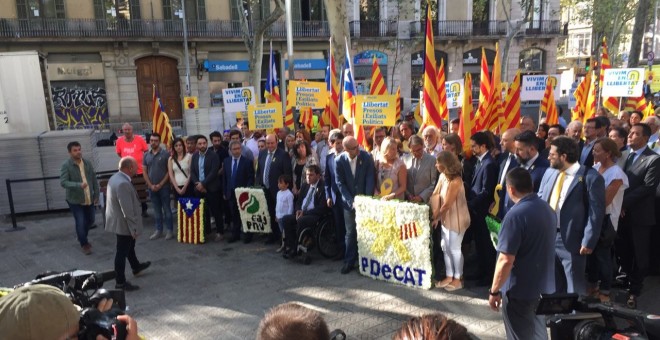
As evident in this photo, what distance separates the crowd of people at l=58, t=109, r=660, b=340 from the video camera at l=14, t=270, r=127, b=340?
258 centimetres

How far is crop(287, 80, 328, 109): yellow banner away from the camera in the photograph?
1058cm

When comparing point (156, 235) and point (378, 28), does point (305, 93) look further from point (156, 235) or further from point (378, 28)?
point (378, 28)

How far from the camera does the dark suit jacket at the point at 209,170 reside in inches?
324

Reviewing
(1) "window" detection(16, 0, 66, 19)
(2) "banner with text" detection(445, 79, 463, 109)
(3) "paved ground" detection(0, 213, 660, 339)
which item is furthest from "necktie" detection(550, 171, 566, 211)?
(1) "window" detection(16, 0, 66, 19)

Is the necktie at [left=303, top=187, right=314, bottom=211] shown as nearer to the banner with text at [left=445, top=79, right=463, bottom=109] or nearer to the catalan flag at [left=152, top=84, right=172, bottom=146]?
the catalan flag at [left=152, top=84, right=172, bottom=146]

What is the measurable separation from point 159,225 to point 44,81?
19.8 feet

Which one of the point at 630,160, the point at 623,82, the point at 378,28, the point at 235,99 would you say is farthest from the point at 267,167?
the point at 378,28

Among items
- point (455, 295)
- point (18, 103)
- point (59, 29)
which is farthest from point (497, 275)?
point (59, 29)

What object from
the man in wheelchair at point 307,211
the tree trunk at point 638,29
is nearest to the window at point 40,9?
the man in wheelchair at point 307,211

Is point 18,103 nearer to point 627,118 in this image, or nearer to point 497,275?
point 497,275

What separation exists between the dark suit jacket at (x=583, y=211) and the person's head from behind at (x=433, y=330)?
343 centimetres

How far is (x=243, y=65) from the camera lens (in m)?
31.0

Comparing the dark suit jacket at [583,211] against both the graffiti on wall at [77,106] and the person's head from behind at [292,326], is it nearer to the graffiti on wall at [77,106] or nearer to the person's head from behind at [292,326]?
the person's head from behind at [292,326]

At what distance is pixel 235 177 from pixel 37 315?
6.31m
